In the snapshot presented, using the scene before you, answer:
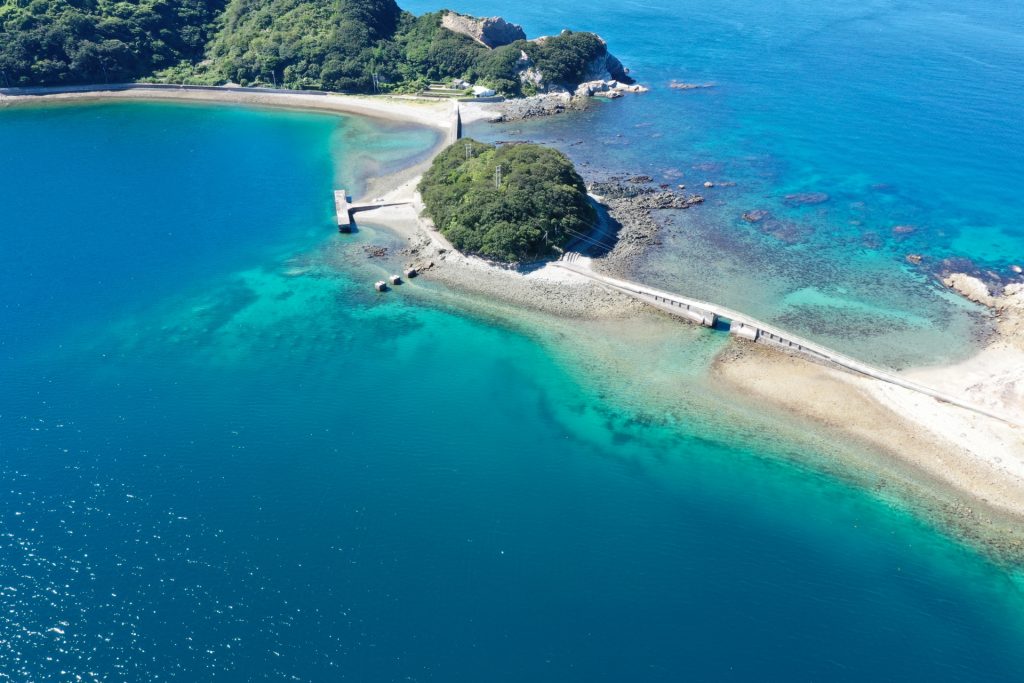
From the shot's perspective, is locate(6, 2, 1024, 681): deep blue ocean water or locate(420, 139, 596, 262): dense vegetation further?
locate(420, 139, 596, 262): dense vegetation

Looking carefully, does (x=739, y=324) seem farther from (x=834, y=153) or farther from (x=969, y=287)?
(x=834, y=153)

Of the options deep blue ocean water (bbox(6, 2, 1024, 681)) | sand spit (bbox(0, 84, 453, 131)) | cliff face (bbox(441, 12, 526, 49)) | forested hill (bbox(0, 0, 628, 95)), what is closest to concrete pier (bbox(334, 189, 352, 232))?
deep blue ocean water (bbox(6, 2, 1024, 681))

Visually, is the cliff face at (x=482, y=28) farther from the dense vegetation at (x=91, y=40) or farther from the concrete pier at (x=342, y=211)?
the concrete pier at (x=342, y=211)

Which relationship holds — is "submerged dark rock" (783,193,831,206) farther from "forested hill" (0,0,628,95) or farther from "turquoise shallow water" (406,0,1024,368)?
"forested hill" (0,0,628,95)

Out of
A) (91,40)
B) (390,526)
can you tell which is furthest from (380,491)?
(91,40)

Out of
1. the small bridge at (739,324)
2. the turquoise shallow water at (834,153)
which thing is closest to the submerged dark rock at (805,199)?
the turquoise shallow water at (834,153)

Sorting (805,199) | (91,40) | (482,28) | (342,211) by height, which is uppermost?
(91,40)
